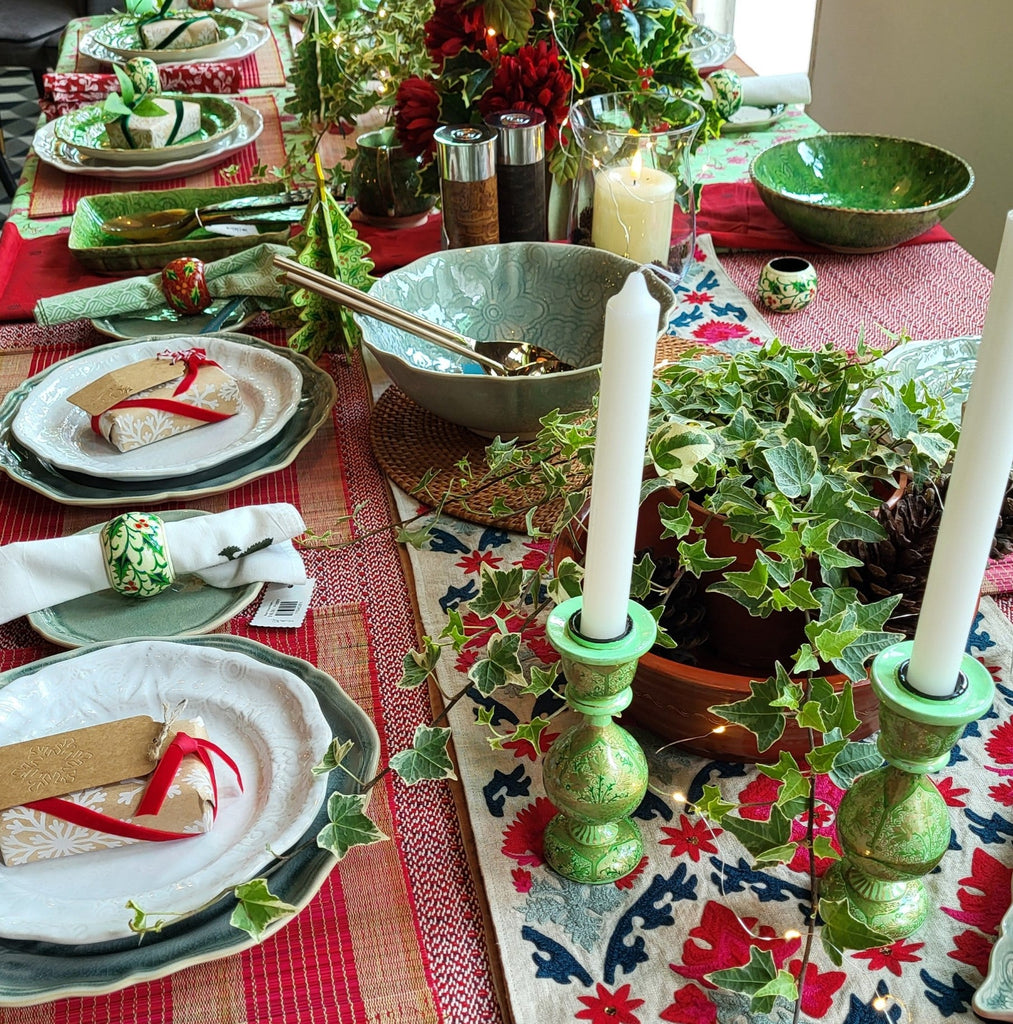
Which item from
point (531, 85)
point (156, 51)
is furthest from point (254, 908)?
point (156, 51)

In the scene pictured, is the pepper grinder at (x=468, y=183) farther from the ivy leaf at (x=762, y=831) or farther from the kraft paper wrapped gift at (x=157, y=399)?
the ivy leaf at (x=762, y=831)

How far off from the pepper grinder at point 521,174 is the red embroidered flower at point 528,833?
2.34 feet

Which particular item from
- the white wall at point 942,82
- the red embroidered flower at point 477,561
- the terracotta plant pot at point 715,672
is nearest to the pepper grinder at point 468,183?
the red embroidered flower at point 477,561

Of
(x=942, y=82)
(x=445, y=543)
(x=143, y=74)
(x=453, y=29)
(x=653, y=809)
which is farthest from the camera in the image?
(x=942, y=82)

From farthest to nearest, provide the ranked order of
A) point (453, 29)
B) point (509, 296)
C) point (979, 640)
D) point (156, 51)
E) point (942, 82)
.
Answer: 1. point (942, 82)
2. point (156, 51)
3. point (453, 29)
4. point (509, 296)
5. point (979, 640)

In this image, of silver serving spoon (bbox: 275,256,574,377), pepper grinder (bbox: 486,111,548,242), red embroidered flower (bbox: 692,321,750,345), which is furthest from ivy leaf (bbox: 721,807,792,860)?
pepper grinder (bbox: 486,111,548,242)

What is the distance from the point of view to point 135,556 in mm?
694

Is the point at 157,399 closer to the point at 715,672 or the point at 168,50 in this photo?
the point at 715,672

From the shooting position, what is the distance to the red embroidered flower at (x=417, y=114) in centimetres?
112

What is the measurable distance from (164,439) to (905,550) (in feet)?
2.00

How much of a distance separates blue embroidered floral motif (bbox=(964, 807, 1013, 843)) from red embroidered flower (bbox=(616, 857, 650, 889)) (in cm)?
18

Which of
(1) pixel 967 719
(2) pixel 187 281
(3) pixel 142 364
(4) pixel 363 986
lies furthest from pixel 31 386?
(1) pixel 967 719

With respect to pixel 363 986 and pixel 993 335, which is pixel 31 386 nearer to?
pixel 363 986

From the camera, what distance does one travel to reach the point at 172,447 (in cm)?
87
